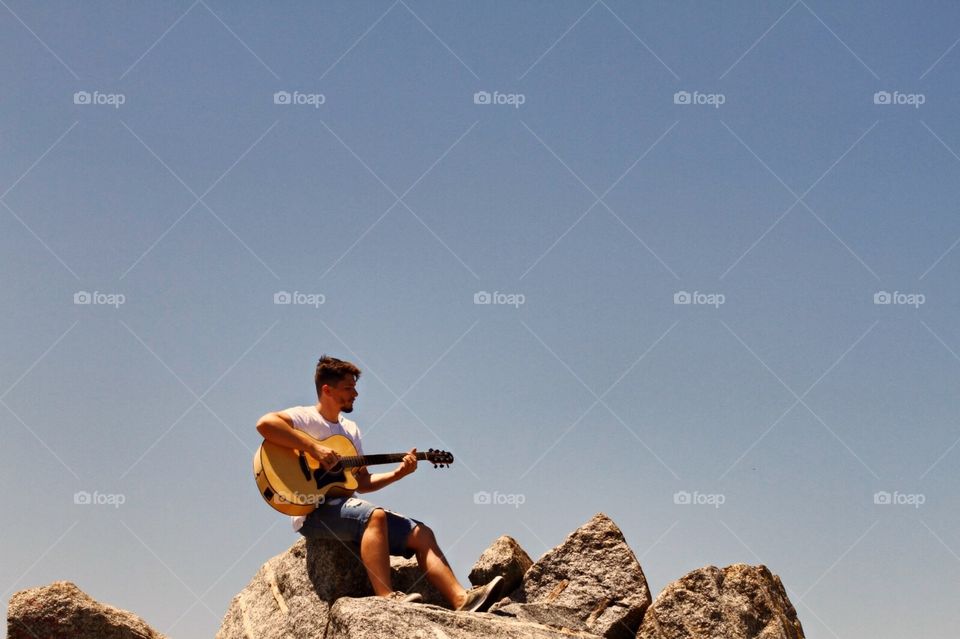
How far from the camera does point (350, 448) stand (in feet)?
37.1

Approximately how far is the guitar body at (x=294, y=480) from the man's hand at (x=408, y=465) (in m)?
0.54

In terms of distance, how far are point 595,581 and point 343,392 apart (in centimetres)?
337

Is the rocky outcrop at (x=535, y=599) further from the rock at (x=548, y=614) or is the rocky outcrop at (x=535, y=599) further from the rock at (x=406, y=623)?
the rock at (x=406, y=623)

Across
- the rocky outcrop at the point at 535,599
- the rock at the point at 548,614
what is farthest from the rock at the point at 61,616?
the rock at the point at 548,614

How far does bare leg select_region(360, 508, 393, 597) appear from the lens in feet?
33.8

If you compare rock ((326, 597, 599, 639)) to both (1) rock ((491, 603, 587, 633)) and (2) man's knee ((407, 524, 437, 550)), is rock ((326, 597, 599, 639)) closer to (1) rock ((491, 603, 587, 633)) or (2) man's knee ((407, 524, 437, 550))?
(1) rock ((491, 603, 587, 633))

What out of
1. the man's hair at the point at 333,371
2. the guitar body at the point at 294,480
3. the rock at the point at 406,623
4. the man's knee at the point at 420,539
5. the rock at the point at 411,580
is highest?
the man's hair at the point at 333,371

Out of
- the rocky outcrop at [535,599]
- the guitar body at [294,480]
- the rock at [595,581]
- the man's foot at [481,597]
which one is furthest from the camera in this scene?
the guitar body at [294,480]

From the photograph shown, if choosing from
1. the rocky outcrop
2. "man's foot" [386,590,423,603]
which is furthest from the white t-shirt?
"man's foot" [386,590,423,603]

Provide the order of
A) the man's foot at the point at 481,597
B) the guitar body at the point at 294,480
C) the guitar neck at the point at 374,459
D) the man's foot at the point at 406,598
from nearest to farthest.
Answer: the man's foot at the point at 406,598 → the man's foot at the point at 481,597 → the guitar body at the point at 294,480 → the guitar neck at the point at 374,459

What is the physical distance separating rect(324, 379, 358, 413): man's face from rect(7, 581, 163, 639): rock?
3.69m

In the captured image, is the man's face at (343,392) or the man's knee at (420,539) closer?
the man's knee at (420,539)

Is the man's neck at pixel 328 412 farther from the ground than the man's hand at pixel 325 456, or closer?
farther from the ground

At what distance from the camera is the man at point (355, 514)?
411 inches
